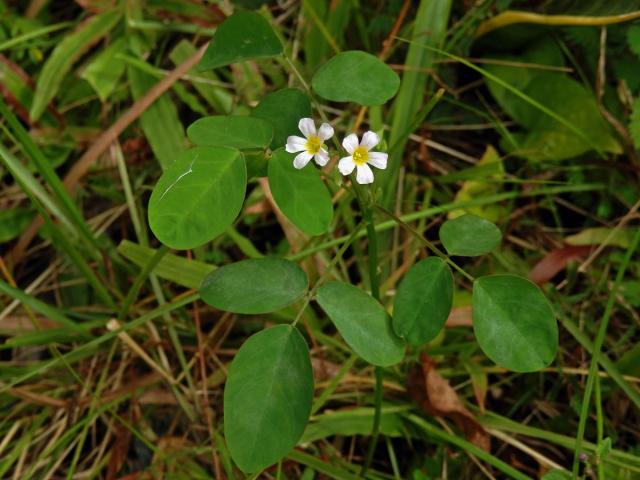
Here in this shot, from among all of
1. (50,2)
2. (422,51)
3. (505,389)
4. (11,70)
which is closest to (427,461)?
(505,389)

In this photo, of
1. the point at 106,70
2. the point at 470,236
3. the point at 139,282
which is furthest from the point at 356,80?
the point at 106,70

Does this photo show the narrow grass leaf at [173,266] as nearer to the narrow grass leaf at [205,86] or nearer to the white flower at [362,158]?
the narrow grass leaf at [205,86]

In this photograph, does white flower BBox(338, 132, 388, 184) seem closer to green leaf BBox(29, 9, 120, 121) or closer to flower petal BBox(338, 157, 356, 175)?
flower petal BBox(338, 157, 356, 175)

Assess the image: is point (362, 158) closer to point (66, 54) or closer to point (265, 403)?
point (265, 403)

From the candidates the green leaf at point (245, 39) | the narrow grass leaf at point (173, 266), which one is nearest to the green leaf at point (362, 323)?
the green leaf at point (245, 39)

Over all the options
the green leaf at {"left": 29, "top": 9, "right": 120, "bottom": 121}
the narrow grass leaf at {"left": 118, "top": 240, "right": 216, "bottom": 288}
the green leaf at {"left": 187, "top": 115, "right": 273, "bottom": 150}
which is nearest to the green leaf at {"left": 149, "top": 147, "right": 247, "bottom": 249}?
the green leaf at {"left": 187, "top": 115, "right": 273, "bottom": 150}

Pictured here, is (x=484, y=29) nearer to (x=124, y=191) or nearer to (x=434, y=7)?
(x=434, y=7)
